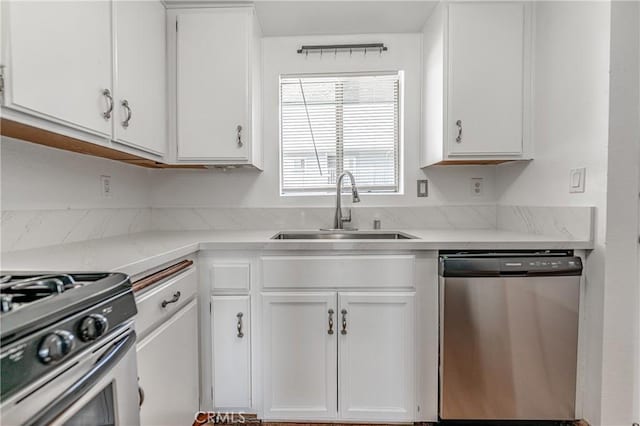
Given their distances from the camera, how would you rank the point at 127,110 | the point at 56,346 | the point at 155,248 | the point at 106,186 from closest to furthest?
the point at 56,346
the point at 155,248
the point at 127,110
the point at 106,186

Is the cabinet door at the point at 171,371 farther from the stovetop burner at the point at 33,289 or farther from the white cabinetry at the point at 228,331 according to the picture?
the stovetop burner at the point at 33,289

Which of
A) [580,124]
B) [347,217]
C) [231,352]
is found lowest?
[231,352]

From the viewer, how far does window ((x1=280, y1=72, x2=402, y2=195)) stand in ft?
7.13

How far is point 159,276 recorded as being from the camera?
110cm

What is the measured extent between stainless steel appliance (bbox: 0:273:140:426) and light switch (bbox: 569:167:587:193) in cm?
183

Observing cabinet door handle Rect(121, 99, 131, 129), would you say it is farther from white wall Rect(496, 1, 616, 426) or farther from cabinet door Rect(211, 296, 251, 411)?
white wall Rect(496, 1, 616, 426)

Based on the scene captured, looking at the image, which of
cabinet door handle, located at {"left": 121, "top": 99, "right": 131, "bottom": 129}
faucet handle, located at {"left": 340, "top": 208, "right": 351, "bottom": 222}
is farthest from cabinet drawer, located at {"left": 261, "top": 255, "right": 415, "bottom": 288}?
cabinet door handle, located at {"left": 121, "top": 99, "right": 131, "bottom": 129}

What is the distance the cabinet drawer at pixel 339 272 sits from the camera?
4.70ft

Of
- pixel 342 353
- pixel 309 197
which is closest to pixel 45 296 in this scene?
pixel 342 353

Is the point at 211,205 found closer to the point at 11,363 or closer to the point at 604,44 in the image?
the point at 11,363

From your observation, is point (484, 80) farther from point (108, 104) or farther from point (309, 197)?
point (108, 104)

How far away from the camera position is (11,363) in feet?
1.55

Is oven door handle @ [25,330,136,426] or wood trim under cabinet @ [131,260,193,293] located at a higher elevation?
wood trim under cabinet @ [131,260,193,293]

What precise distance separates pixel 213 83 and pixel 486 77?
1533mm
